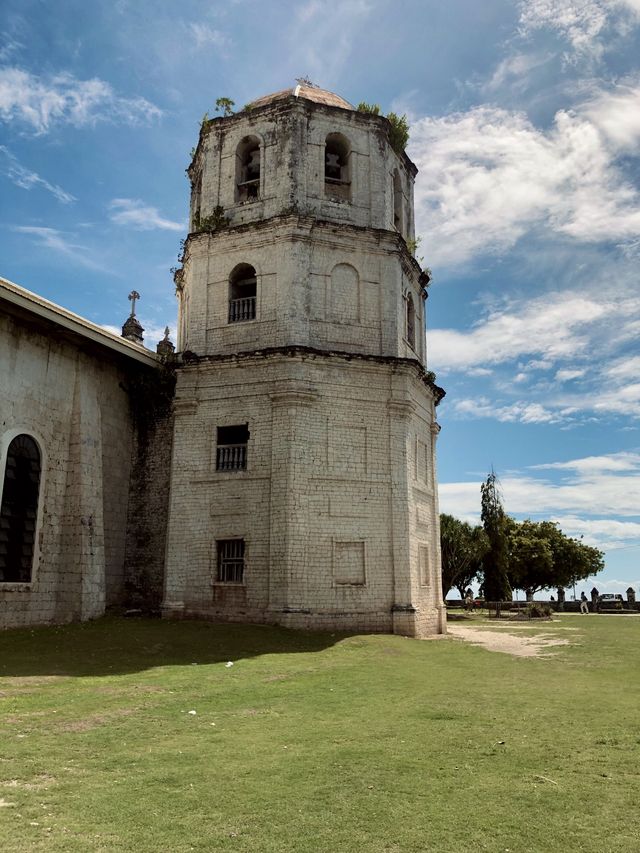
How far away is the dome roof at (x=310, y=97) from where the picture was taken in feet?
69.8

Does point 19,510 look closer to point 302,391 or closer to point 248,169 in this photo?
point 302,391

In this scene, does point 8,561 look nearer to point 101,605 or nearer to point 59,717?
point 101,605

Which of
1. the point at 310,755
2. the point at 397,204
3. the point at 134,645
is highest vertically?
the point at 397,204

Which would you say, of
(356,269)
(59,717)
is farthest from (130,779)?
(356,269)

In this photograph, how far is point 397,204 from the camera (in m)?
22.5

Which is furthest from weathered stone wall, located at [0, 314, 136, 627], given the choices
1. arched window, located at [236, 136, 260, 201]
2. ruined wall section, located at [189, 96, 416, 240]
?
arched window, located at [236, 136, 260, 201]

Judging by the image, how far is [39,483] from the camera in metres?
16.4

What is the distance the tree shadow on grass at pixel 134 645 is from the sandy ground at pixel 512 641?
12.6ft

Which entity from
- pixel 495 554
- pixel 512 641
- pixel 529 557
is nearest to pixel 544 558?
pixel 529 557

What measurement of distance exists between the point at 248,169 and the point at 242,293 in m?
4.13

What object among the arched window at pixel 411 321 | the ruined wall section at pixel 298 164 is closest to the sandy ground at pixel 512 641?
the arched window at pixel 411 321

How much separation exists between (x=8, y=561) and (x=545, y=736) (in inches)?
480

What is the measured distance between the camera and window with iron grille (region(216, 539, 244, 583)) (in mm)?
17875

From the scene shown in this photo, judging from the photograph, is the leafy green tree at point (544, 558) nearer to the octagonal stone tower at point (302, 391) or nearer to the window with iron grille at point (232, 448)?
the octagonal stone tower at point (302, 391)
